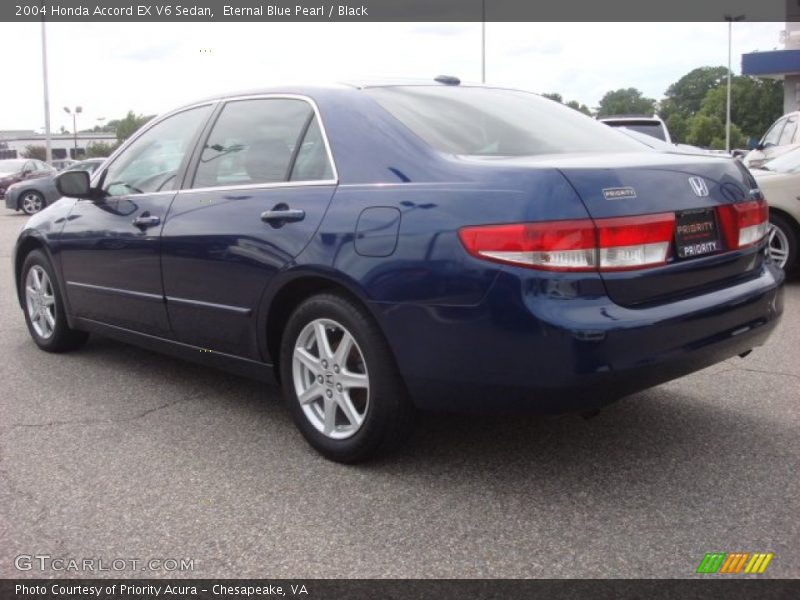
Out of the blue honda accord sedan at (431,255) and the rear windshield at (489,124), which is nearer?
the blue honda accord sedan at (431,255)

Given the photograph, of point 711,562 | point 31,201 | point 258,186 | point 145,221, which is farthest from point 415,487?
point 31,201

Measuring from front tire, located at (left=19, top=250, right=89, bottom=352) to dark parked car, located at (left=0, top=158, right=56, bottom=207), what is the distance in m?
24.3

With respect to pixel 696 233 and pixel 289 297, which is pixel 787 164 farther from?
pixel 289 297

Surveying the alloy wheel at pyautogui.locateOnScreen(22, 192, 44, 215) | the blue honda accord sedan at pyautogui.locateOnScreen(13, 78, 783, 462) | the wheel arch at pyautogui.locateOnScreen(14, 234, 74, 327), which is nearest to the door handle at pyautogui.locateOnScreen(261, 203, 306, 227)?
the blue honda accord sedan at pyautogui.locateOnScreen(13, 78, 783, 462)

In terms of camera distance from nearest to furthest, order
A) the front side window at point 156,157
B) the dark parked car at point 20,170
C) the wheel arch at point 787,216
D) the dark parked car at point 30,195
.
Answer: the front side window at point 156,157 < the wheel arch at point 787,216 < the dark parked car at point 30,195 < the dark parked car at point 20,170

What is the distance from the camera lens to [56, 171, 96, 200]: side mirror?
5078 millimetres

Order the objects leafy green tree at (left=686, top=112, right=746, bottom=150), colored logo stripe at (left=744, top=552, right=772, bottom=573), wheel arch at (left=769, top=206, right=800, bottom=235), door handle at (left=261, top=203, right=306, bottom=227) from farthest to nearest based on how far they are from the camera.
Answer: leafy green tree at (left=686, top=112, right=746, bottom=150) < wheel arch at (left=769, top=206, right=800, bottom=235) < door handle at (left=261, top=203, right=306, bottom=227) < colored logo stripe at (left=744, top=552, right=772, bottom=573)

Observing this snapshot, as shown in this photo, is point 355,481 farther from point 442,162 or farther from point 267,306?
point 442,162

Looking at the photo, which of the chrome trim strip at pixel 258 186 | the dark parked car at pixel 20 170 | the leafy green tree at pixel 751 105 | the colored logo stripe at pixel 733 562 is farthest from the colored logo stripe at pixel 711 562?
the leafy green tree at pixel 751 105

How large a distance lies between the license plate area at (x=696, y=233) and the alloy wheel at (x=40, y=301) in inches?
162

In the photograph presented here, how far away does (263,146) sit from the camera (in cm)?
412

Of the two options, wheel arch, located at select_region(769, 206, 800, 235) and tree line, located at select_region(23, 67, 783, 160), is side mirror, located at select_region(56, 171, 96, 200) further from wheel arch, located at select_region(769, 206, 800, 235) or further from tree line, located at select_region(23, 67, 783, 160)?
tree line, located at select_region(23, 67, 783, 160)

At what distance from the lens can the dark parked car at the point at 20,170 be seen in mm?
28770

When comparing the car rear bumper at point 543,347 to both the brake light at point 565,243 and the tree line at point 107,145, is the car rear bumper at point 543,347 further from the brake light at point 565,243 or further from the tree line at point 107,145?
the tree line at point 107,145
